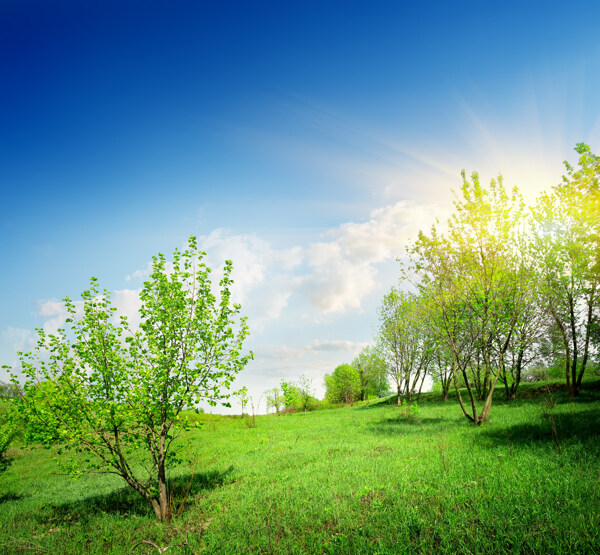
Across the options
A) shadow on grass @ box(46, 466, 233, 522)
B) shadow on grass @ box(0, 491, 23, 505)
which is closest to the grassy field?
shadow on grass @ box(46, 466, 233, 522)

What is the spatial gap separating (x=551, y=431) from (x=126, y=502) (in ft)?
53.5

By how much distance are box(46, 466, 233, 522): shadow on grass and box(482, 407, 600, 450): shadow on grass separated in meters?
11.1

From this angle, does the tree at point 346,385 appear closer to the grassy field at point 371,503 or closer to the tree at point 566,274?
the tree at point 566,274

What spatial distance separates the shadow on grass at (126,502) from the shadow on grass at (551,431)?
11092 millimetres

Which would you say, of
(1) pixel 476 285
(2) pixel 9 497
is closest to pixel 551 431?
(1) pixel 476 285

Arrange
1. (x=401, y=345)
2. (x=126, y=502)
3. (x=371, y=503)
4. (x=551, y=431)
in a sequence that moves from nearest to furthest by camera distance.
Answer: (x=371, y=503)
(x=126, y=502)
(x=551, y=431)
(x=401, y=345)

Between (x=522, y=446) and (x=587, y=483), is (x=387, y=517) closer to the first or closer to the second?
(x=587, y=483)

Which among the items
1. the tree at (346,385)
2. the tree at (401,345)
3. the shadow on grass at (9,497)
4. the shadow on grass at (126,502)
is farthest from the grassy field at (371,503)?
the tree at (346,385)

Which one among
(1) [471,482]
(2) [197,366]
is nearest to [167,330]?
(2) [197,366]

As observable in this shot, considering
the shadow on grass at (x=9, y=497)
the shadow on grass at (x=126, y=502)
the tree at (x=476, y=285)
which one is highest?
the tree at (x=476, y=285)

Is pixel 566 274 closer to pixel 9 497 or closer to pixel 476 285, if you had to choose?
pixel 476 285

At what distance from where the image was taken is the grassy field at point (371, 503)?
5.79 m

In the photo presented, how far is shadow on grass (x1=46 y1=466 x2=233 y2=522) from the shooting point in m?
10.6

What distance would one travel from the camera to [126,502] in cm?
1185
